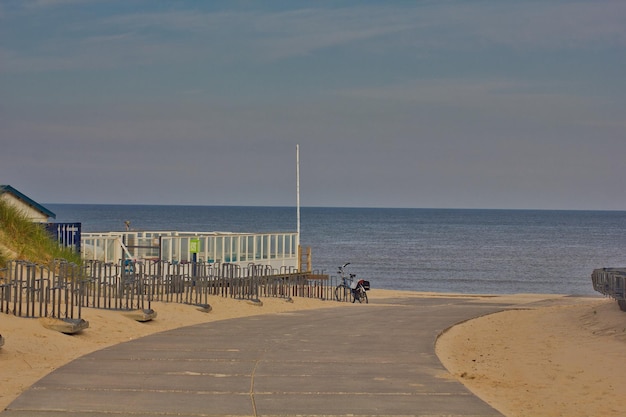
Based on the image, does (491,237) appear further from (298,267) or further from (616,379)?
(616,379)

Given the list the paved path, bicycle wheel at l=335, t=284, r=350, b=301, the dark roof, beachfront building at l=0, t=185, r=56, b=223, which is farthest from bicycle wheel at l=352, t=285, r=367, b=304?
the paved path

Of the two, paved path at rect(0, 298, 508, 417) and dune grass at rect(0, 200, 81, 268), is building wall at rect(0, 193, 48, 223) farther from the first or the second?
paved path at rect(0, 298, 508, 417)

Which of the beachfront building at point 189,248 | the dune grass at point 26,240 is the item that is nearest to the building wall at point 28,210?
the beachfront building at point 189,248

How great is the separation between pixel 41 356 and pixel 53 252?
11711mm

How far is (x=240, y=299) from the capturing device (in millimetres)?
24875

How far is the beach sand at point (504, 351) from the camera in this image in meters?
11.9

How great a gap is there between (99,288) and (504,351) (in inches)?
328

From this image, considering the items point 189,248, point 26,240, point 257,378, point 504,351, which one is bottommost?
point 504,351

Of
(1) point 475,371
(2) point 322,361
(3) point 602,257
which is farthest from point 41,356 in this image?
(3) point 602,257

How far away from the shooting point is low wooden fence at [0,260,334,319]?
54.4 ft

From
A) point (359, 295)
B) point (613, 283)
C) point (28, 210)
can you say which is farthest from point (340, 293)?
point (613, 283)

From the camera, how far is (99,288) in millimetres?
19984

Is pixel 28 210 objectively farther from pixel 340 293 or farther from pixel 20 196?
pixel 340 293

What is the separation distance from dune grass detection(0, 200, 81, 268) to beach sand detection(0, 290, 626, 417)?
443cm
